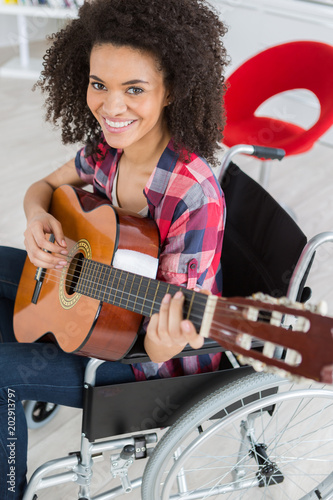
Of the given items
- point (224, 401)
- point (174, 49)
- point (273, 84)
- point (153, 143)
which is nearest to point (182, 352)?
point (224, 401)

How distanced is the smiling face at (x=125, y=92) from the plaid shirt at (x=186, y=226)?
0.09 metres

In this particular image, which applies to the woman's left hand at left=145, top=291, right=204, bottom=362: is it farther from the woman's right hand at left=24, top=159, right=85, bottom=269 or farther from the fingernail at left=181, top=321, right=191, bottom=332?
the woman's right hand at left=24, top=159, right=85, bottom=269

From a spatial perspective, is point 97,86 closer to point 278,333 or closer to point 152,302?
point 152,302

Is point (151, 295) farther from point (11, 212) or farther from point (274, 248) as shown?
point (11, 212)

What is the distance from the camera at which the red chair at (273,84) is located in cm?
222

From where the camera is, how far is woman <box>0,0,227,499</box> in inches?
38.5

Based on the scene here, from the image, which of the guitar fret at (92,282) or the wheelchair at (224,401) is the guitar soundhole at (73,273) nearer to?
the guitar fret at (92,282)

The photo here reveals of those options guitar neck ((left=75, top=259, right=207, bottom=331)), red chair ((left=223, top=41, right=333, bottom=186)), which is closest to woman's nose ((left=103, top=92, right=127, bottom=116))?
guitar neck ((left=75, top=259, right=207, bottom=331))

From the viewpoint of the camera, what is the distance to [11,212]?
96.1 inches

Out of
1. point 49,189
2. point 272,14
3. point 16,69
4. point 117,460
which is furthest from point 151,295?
point 16,69

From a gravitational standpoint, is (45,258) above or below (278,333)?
above

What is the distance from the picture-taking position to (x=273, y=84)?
7.72ft

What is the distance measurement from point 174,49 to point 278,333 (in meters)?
0.57

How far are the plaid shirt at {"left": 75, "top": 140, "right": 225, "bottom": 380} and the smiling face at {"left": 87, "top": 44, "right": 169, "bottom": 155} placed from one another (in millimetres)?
90
